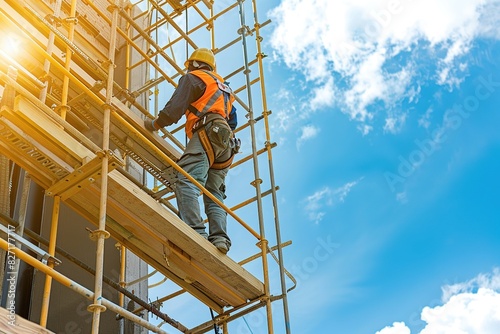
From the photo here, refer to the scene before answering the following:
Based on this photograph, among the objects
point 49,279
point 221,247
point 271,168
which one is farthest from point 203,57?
point 49,279

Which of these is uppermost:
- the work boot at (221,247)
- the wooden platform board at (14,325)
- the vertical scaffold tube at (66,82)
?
the vertical scaffold tube at (66,82)

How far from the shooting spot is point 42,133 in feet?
16.0

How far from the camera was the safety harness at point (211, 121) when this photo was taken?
6.81m

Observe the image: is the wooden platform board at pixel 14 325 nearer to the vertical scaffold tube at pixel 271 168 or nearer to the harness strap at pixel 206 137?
the vertical scaffold tube at pixel 271 168

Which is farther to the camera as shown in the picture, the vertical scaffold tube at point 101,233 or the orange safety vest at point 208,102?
the orange safety vest at point 208,102

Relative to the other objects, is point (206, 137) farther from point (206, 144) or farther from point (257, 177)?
point (257, 177)

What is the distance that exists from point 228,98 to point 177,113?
728mm

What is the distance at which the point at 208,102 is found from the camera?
699 centimetres

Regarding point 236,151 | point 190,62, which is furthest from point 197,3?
point 236,151

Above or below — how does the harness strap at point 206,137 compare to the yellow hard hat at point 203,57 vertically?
below

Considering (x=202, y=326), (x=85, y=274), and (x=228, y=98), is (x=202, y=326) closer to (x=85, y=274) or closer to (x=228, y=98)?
(x=85, y=274)

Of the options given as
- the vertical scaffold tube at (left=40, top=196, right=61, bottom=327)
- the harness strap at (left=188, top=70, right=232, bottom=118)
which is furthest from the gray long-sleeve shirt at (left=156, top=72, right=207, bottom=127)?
the vertical scaffold tube at (left=40, top=196, right=61, bottom=327)

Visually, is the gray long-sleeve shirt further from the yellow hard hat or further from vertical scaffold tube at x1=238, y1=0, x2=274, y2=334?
vertical scaffold tube at x1=238, y1=0, x2=274, y2=334

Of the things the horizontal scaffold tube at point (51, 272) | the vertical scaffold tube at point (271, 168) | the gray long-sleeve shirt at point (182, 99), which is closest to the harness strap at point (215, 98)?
the gray long-sleeve shirt at point (182, 99)
